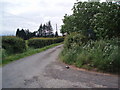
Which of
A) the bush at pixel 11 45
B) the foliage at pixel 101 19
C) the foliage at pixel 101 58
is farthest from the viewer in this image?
the bush at pixel 11 45

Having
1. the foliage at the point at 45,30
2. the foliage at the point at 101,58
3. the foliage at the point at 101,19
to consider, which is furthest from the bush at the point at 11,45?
the foliage at the point at 45,30

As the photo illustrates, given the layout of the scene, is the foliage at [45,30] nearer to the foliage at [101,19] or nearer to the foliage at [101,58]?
the foliage at [101,19]

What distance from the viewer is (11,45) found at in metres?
9.05

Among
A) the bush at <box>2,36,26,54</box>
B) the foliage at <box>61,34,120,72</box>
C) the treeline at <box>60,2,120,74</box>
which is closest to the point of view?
the foliage at <box>61,34,120,72</box>

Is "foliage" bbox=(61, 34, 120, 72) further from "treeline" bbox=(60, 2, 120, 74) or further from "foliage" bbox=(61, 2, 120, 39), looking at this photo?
"foliage" bbox=(61, 2, 120, 39)

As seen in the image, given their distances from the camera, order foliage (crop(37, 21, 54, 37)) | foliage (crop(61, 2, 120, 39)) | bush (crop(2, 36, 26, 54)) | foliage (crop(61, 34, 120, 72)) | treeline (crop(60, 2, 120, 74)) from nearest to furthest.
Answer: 1. foliage (crop(61, 34, 120, 72))
2. treeline (crop(60, 2, 120, 74))
3. foliage (crop(61, 2, 120, 39))
4. bush (crop(2, 36, 26, 54))
5. foliage (crop(37, 21, 54, 37))

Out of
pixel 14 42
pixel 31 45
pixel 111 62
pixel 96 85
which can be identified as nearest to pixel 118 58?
pixel 111 62

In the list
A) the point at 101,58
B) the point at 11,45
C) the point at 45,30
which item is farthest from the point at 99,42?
the point at 45,30

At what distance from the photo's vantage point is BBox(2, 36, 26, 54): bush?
836 centimetres

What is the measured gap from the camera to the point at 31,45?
1497 centimetres

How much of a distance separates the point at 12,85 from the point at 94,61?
A: 3715 millimetres

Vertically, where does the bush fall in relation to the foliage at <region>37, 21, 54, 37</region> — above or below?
below

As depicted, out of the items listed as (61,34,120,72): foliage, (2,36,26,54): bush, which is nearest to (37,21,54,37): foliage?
(2,36,26,54): bush

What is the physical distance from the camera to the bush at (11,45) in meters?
8.36
